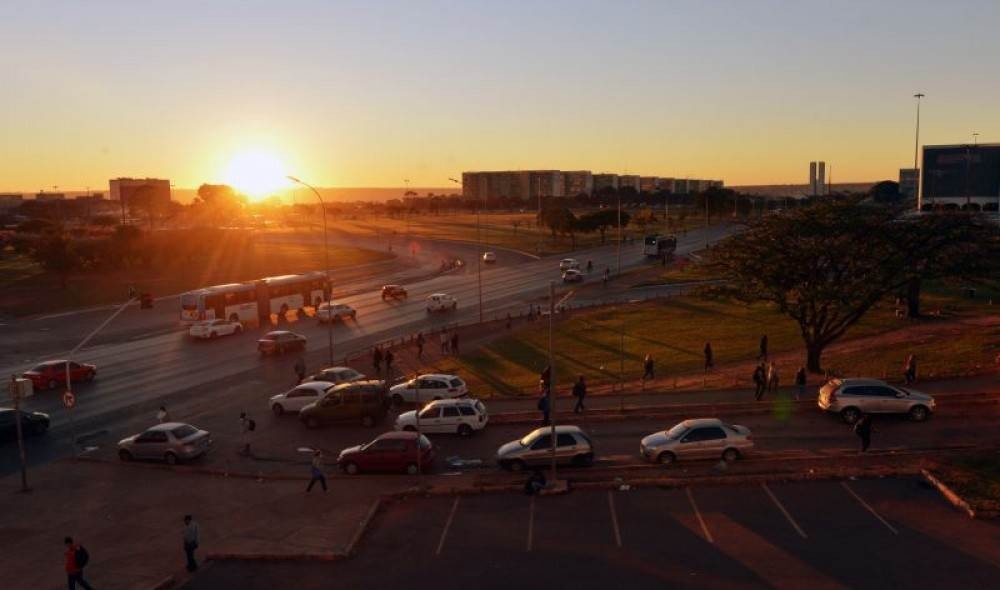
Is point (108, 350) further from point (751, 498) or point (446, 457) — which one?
point (751, 498)

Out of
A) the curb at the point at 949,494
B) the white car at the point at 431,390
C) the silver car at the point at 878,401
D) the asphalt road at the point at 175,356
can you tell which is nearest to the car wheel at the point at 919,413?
the silver car at the point at 878,401

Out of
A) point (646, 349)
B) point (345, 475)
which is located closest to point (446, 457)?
point (345, 475)

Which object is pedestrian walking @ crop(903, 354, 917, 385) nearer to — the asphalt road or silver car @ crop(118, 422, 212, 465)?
silver car @ crop(118, 422, 212, 465)

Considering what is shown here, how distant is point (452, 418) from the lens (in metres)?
27.7

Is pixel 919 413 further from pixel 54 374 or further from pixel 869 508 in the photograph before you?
pixel 54 374

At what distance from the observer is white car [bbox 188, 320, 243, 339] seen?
50938 millimetres

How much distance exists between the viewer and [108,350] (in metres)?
48.4

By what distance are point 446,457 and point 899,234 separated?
2204 cm

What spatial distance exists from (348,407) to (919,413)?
64.7ft

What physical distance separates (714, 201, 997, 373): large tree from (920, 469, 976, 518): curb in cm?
1295

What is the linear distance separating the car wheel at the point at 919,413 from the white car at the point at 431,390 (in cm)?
1651

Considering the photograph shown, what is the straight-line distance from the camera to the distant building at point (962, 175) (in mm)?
105438

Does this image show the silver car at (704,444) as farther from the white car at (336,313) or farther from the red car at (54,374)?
the white car at (336,313)

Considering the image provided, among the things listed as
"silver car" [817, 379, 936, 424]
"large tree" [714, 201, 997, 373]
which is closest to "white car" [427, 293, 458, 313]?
"large tree" [714, 201, 997, 373]
